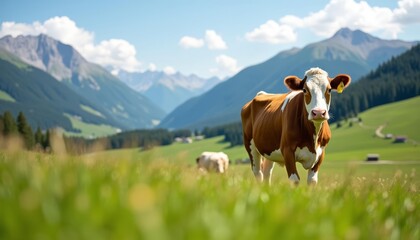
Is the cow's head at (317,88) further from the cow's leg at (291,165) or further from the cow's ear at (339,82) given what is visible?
the cow's leg at (291,165)

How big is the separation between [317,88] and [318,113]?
865 mm

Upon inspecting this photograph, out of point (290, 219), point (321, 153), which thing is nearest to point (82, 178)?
point (290, 219)

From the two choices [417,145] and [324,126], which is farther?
[417,145]

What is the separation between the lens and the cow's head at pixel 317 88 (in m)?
9.43

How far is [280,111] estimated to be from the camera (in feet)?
37.9

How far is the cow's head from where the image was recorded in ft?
30.9

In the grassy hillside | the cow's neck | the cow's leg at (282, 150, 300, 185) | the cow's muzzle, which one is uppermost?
the cow's muzzle

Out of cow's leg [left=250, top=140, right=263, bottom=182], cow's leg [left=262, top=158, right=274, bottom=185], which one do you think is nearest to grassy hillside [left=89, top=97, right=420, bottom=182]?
cow's leg [left=262, top=158, right=274, bottom=185]

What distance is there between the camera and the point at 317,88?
9969 millimetres

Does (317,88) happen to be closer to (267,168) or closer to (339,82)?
(339,82)

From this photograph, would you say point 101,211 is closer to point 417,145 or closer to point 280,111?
point 280,111

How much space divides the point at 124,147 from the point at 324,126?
21.9 feet

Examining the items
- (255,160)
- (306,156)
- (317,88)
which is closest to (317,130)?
(306,156)

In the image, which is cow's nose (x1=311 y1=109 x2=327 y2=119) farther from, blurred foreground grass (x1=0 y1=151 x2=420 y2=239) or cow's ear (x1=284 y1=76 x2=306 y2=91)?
blurred foreground grass (x1=0 y1=151 x2=420 y2=239)
